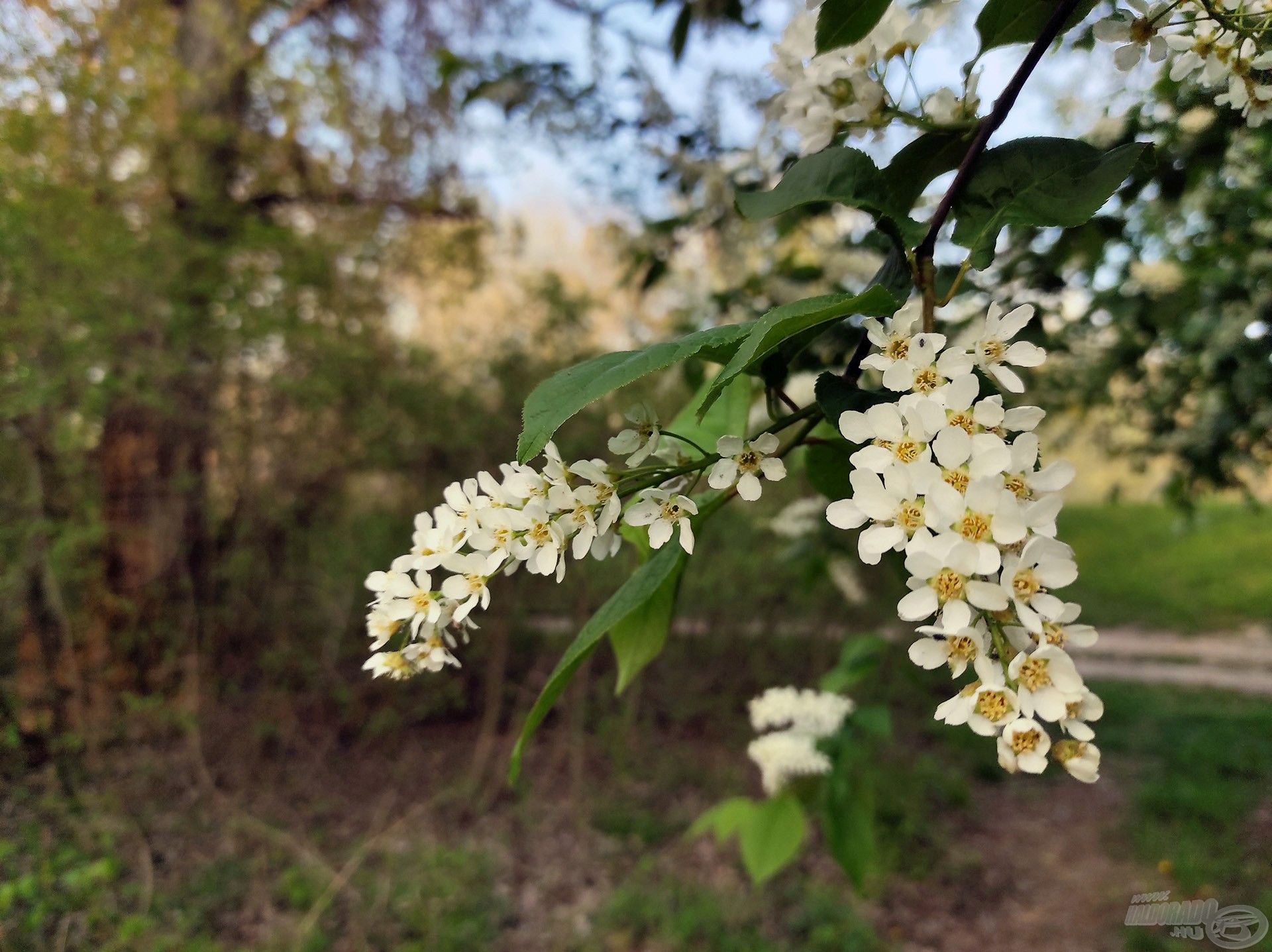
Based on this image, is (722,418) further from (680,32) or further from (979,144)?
(680,32)

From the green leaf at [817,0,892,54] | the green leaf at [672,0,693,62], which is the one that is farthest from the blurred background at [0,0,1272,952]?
the green leaf at [817,0,892,54]

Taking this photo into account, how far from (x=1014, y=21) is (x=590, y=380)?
50 centimetres

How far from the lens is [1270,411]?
2.12 m

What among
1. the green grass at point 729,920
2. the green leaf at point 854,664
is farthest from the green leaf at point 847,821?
the green grass at point 729,920

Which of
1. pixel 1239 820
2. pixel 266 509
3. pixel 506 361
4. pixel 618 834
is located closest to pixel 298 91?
pixel 506 361

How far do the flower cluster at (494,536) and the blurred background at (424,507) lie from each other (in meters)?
1.01

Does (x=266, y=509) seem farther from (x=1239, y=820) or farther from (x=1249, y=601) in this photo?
(x=1249, y=601)

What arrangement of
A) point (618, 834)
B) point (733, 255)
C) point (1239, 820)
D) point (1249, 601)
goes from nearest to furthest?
1. point (733, 255)
2. point (1239, 820)
3. point (618, 834)
4. point (1249, 601)

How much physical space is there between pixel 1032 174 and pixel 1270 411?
2.08 meters

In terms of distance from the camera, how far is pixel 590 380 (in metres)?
0.50

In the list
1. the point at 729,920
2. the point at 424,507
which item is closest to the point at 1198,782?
the point at 729,920

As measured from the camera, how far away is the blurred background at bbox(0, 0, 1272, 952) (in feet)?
6.83

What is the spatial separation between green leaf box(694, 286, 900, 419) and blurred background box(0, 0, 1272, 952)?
33.5 inches

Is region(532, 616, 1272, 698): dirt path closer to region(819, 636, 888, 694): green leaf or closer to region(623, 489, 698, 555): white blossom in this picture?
region(819, 636, 888, 694): green leaf
